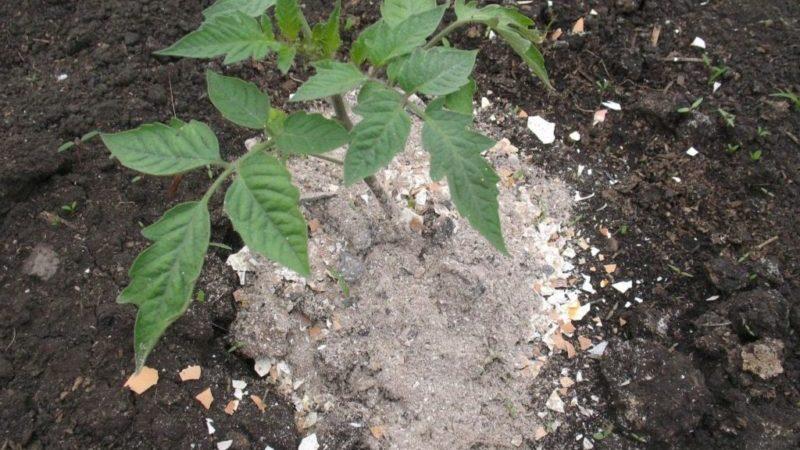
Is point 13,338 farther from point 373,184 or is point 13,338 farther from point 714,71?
point 714,71

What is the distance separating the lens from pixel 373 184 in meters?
2.06

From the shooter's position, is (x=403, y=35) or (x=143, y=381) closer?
(x=403, y=35)

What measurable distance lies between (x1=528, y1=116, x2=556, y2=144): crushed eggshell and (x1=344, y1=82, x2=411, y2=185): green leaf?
1183 millimetres

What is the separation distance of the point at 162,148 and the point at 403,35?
0.61 meters

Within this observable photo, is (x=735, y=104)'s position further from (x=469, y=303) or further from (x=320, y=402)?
(x=320, y=402)

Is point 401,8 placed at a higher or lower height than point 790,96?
higher

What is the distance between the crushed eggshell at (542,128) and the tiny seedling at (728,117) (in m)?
0.62

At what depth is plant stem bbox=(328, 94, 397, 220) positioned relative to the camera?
1.77 m

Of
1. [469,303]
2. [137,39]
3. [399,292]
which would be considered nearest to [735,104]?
[469,303]

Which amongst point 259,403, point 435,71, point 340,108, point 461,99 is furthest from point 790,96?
point 259,403

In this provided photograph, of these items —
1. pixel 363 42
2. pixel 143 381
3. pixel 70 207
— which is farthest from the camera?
pixel 70 207

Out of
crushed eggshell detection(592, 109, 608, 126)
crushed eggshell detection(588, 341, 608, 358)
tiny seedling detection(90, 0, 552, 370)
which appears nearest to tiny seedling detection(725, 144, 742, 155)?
crushed eggshell detection(592, 109, 608, 126)

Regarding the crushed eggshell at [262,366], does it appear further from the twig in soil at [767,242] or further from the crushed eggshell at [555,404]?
the twig in soil at [767,242]

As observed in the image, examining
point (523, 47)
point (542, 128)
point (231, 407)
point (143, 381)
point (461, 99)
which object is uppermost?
point (523, 47)
